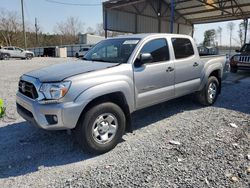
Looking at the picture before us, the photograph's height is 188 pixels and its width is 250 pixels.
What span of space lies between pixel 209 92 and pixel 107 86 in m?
3.57

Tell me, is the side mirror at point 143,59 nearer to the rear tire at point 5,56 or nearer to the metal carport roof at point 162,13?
the metal carport roof at point 162,13

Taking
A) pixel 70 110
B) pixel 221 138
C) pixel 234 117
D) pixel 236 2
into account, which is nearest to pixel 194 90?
pixel 234 117

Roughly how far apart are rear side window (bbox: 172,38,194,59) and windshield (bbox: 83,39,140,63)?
1067mm

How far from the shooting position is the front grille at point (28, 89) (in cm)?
348

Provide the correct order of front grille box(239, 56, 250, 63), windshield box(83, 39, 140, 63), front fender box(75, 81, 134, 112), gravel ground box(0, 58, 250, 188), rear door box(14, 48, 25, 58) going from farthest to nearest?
rear door box(14, 48, 25, 58), front grille box(239, 56, 250, 63), windshield box(83, 39, 140, 63), front fender box(75, 81, 134, 112), gravel ground box(0, 58, 250, 188)

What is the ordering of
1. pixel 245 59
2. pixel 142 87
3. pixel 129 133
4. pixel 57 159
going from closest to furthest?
pixel 57 159 < pixel 142 87 < pixel 129 133 < pixel 245 59

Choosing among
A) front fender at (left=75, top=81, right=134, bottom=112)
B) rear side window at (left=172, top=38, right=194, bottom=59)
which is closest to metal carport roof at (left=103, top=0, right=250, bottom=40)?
rear side window at (left=172, top=38, right=194, bottom=59)

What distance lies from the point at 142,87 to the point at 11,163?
241 centimetres

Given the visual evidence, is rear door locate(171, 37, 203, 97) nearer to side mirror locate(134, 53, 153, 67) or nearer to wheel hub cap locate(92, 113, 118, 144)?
side mirror locate(134, 53, 153, 67)

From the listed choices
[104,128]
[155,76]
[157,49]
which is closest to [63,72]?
[104,128]

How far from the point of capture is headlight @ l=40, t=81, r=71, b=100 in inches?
127

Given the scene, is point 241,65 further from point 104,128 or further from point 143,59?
point 104,128

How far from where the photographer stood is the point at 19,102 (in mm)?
3859

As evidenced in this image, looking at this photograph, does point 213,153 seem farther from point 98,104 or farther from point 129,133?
point 98,104
